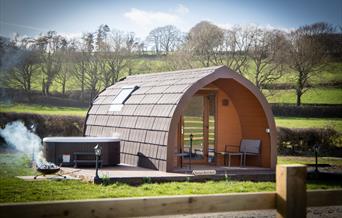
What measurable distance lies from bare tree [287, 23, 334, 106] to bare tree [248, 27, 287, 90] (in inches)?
46.9

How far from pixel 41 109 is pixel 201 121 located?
7.75 metres

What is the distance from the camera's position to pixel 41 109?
1633cm

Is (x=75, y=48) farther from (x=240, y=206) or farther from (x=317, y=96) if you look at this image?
(x=240, y=206)

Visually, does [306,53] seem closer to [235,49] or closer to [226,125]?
[226,125]

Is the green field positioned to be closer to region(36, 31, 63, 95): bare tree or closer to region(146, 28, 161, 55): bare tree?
region(36, 31, 63, 95): bare tree

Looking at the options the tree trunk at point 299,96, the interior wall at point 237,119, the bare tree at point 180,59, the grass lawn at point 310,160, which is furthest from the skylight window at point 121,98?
the bare tree at point 180,59

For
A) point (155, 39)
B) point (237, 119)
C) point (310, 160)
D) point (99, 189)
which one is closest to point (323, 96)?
point (310, 160)

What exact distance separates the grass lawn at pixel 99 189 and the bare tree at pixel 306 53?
199 inches

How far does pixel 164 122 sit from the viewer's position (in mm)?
8992

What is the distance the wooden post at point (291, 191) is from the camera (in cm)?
293

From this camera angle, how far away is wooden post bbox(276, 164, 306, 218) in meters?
2.93

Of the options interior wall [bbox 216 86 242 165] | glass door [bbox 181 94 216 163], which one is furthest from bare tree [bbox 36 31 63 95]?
interior wall [bbox 216 86 242 165]

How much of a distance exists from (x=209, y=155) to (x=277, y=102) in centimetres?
815

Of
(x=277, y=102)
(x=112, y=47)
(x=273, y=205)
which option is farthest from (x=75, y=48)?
(x=273, y=205)
